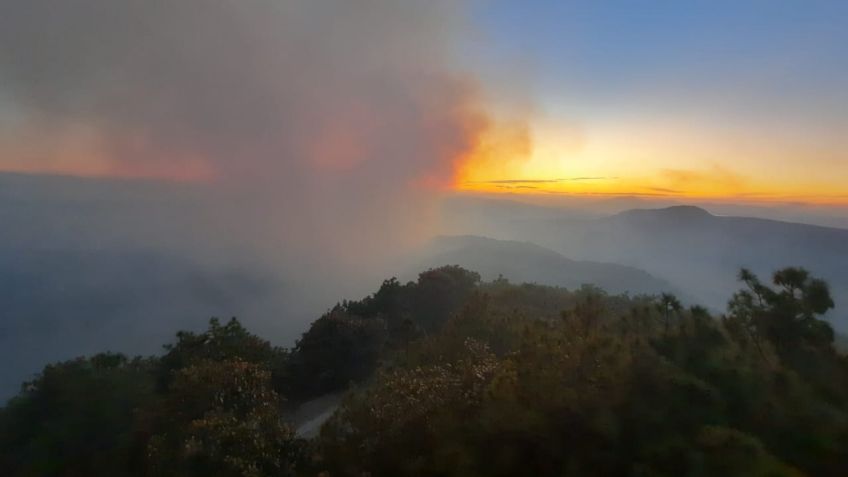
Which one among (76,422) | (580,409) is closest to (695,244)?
(76,422)

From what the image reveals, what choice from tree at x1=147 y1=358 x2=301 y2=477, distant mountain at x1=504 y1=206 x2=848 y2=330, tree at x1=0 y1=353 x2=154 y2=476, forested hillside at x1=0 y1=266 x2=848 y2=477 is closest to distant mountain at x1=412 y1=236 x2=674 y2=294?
distant mountain at x1=504 y1=206 x2=848 y2=330

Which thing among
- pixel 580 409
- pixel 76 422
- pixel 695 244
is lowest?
pixel 695 244

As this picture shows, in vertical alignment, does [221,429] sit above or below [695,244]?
above

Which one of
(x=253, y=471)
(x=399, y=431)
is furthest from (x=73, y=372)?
(x=399, y=431)

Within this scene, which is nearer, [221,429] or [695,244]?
[221,429]

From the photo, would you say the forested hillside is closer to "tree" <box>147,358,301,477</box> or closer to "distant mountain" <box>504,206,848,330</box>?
"tree" <box>147,358,301,477</box>

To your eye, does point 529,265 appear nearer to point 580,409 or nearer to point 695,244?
point 695,244

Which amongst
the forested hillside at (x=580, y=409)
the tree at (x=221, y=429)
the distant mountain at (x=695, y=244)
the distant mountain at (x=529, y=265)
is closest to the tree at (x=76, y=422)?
the forested hillside at (x=580, y=409)

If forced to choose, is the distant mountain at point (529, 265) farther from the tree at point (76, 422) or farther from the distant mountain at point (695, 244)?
the tree at point (76, 422)
